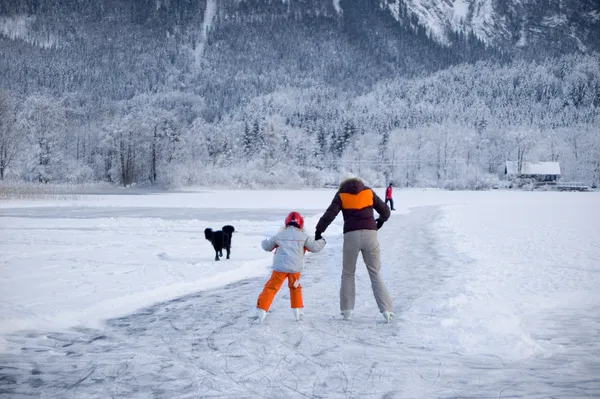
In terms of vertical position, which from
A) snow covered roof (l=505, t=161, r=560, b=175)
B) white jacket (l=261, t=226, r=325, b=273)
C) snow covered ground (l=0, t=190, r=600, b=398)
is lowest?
snow covered ground (l=0, t=190, r=600, b=398)

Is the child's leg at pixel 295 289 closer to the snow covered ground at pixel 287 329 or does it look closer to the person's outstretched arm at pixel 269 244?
the snow covered ground at pixel 287 329

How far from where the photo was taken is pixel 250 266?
9.83 metres

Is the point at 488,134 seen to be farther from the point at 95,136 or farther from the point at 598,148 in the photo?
the point at 95,136

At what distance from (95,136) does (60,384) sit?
89012 millimetres

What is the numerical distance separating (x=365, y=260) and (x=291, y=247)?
913mm

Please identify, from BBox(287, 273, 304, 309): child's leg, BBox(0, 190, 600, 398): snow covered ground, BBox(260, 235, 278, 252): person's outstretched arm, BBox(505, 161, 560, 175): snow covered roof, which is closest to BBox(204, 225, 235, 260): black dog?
BBox(0, 190, 600, 398): snow covered ground

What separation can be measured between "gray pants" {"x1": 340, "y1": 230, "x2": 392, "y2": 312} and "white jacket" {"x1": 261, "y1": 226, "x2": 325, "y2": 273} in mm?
357

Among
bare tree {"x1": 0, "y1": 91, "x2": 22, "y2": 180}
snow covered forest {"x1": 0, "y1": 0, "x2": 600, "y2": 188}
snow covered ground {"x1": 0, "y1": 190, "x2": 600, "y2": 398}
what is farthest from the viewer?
snow covered forest {"x1": 0, "y1": 0, "x2": 600, "y2": 188}

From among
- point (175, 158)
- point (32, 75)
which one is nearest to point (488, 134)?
point (175, 158)

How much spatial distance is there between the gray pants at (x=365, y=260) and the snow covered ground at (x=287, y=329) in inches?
11.1

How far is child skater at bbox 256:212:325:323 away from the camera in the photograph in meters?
5.63

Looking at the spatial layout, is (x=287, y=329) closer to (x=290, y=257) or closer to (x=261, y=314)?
(x=261, y=314)

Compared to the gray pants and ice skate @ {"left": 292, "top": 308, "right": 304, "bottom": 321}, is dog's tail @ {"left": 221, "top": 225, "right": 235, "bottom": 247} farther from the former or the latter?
the gray pants

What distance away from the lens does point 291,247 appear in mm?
5660
